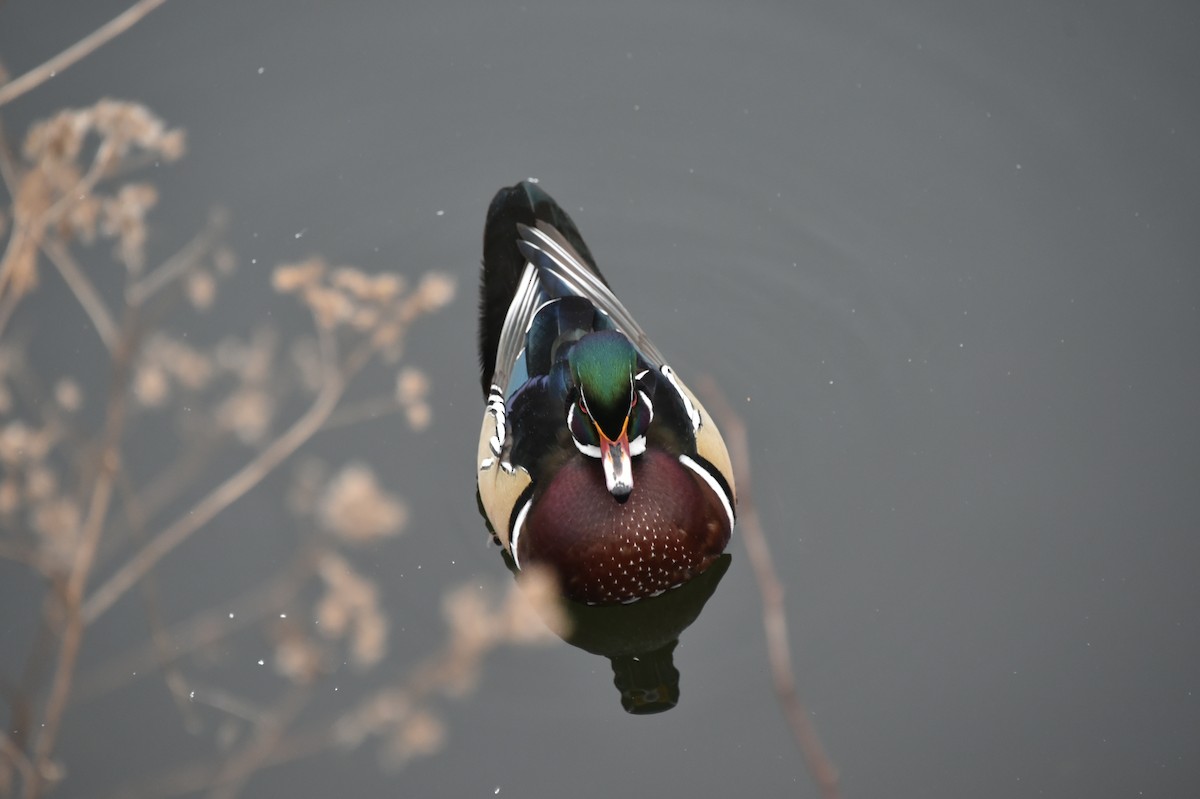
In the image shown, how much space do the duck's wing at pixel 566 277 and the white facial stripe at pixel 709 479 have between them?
0.41 meters

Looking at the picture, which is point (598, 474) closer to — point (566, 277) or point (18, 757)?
point (566, 277)

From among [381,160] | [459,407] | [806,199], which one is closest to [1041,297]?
[806,199]

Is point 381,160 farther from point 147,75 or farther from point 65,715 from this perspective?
point 65,715

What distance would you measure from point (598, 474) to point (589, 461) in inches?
2.2

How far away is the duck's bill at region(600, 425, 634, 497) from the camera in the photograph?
4469 millimetres

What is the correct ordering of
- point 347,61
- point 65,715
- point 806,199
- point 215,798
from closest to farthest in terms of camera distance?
point 215,798 < point 65,715 < point 806,199 < point 347,61

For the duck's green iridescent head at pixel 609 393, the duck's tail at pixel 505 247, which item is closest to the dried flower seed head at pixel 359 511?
the duck's green iridescent head at pixel 609 393

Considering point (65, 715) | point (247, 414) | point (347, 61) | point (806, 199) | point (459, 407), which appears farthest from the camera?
point (347, 61)

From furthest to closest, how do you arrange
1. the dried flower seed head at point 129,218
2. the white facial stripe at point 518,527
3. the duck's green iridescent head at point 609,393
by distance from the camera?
the white facial stripe at point 518,527
the duck's green iridescent head at point 609,393
the dried flower seed head at point 129,218

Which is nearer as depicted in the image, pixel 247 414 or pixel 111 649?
pixel 247 414

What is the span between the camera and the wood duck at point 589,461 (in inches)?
187

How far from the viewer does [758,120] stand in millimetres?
6168

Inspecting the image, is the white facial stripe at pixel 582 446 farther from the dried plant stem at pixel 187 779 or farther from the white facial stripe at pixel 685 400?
the dried plant stem at pixel 187 779

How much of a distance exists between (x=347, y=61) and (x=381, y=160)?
603 mm
